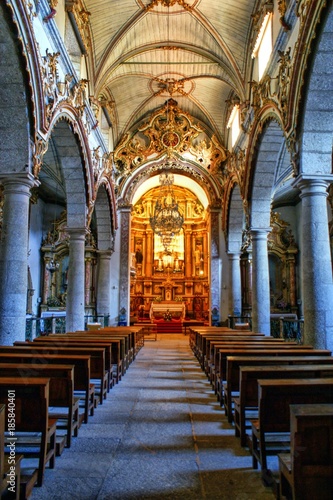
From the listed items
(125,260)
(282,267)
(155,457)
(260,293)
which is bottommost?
(155,457)

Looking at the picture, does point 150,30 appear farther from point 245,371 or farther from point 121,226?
point 245,371

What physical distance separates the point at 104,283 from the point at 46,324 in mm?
4647

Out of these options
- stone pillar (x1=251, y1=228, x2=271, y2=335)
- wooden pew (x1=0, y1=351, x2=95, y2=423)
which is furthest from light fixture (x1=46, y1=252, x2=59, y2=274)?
wooden pew (x1=0, y1=351, x2=95, y2=423)

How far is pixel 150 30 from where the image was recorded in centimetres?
1415

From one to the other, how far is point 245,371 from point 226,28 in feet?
40.6

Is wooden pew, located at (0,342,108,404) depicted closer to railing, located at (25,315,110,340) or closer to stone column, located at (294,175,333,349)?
stone column, located at (294,175,333,349)

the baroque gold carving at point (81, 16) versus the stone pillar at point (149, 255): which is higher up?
the baroque gold carving at point (81, 16)

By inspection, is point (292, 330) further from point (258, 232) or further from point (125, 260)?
point (125, 260)

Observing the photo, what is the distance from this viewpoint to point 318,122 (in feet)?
28.5

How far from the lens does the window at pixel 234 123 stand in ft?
56.4

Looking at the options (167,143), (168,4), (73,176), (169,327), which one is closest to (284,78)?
(168,4)

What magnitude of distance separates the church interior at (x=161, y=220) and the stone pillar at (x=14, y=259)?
1.5 inches

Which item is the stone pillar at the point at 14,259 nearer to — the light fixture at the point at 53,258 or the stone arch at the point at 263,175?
the stone arch at the point at 263,175

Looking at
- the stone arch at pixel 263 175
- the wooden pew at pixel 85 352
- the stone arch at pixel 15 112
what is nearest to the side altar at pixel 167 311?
the stone arch at pixel 263 175
